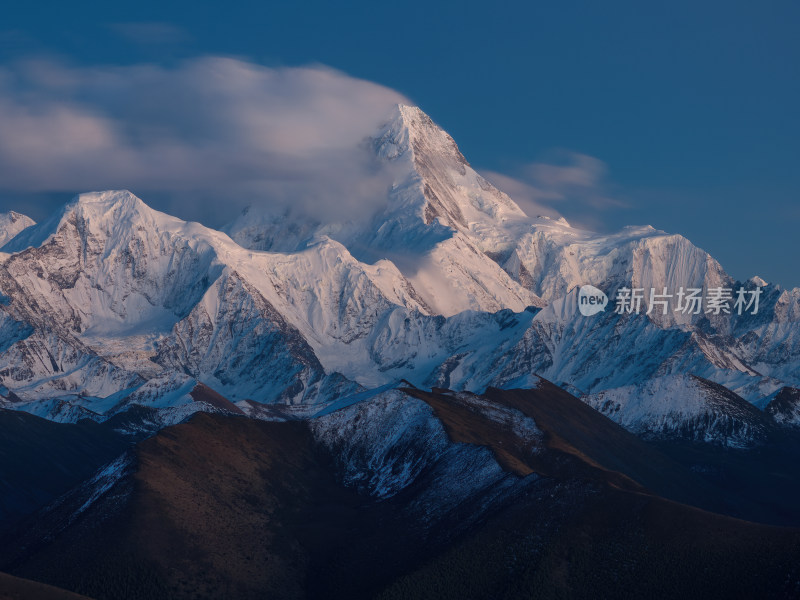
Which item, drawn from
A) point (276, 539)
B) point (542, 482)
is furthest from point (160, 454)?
point (542, 482)

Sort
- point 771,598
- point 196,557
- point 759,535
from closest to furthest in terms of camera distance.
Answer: point 771,598
point 759,535
point 196,557

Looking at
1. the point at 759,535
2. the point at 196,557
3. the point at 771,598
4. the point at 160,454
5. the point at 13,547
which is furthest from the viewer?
the point at 160,454

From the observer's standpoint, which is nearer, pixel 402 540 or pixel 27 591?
pixel 27 591

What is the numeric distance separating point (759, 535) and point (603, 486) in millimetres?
23027

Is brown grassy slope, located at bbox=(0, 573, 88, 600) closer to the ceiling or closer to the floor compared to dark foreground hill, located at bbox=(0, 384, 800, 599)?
closer to the floor

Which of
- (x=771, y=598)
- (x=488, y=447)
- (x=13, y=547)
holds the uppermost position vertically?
(x=488, y=447)

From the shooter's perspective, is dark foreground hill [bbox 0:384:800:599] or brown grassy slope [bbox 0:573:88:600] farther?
dark foreground hill [bbox 0:384:800:599]

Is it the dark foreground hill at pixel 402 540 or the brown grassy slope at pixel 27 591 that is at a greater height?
the dark foreground hill at pixel 402 540

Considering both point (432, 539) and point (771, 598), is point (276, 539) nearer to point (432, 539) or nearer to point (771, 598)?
point (432, 539)

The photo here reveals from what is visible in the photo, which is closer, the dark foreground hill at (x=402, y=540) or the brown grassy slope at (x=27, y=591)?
the brown grassy slope at (x=27, y=591)

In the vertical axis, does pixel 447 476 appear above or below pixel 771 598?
above

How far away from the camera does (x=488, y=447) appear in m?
196

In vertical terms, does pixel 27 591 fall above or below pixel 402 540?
below

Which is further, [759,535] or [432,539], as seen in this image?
[432,539]
